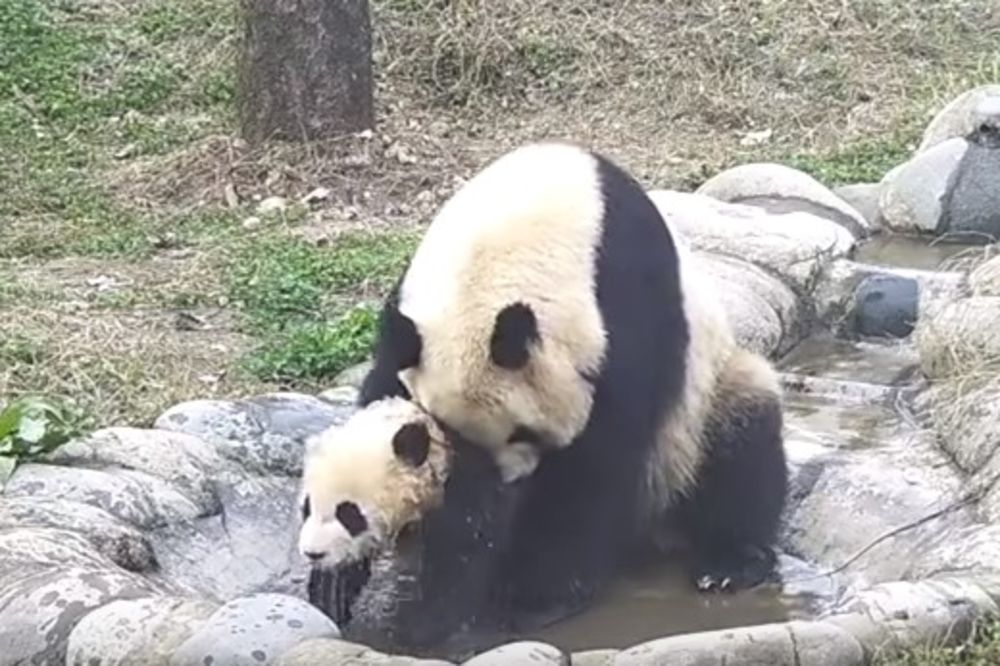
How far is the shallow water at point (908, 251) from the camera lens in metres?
7.80

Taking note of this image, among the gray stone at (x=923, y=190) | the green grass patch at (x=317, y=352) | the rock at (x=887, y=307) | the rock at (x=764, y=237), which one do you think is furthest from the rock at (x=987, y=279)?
the green grass patch at (x=317, y=352)

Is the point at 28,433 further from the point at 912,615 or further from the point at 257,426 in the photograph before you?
the point at 912,615

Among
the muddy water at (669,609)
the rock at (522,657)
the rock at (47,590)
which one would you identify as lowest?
the muddy water at (669,609)

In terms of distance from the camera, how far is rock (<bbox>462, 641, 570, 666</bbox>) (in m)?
3.80

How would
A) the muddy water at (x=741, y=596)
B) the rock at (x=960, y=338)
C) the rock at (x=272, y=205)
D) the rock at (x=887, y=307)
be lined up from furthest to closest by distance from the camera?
the rock at (x=272, y=205)
the rock at (x=887, y=307)
the rock at (x=960, y=338)
the muddy water at (x=741, y=596)

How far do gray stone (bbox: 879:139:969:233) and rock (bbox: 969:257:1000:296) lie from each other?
1.21 metres

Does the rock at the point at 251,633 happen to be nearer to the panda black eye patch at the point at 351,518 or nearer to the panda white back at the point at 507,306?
the panda black eye patch at the point at 351,518

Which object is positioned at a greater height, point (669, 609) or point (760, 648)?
point (760, 648)

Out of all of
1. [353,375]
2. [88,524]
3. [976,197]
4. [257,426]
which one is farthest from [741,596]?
[976,197]

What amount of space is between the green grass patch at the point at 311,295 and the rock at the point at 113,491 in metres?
1.74

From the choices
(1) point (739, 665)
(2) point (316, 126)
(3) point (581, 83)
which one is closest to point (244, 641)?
(1) point (739, 665)

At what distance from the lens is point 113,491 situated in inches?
194

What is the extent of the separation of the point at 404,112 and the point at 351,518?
769 cm

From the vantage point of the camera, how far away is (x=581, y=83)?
1222 centimetres
